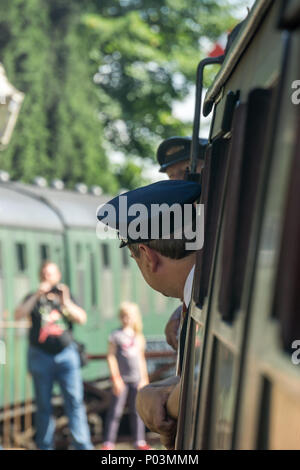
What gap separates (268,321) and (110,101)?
90.5 ft

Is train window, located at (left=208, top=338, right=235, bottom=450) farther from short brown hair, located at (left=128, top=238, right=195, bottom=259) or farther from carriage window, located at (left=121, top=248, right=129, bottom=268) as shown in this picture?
carriage window, located at (left=121, top=248, right=129, bottom=268)

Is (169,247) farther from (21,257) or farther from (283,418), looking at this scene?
(21,257)

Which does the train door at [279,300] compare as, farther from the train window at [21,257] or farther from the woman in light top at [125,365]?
the train window at [21,257]

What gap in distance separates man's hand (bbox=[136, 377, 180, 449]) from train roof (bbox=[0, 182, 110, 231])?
34.9ft

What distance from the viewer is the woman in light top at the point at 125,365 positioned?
1123 cm

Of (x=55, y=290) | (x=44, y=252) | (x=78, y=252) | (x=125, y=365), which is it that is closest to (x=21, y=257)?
(x=44, y=252)

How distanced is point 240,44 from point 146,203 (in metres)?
0.85

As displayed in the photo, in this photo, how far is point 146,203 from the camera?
2.81 m

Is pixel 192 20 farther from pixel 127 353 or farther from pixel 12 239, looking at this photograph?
pixel 127 353

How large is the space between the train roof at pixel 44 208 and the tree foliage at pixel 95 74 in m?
9.78

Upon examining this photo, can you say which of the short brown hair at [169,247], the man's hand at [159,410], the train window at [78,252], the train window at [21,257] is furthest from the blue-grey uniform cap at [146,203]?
the train window at [78,252]

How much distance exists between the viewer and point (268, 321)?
52.6 inches

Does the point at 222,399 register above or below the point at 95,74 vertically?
below

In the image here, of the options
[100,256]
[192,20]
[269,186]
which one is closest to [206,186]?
[269,186]
